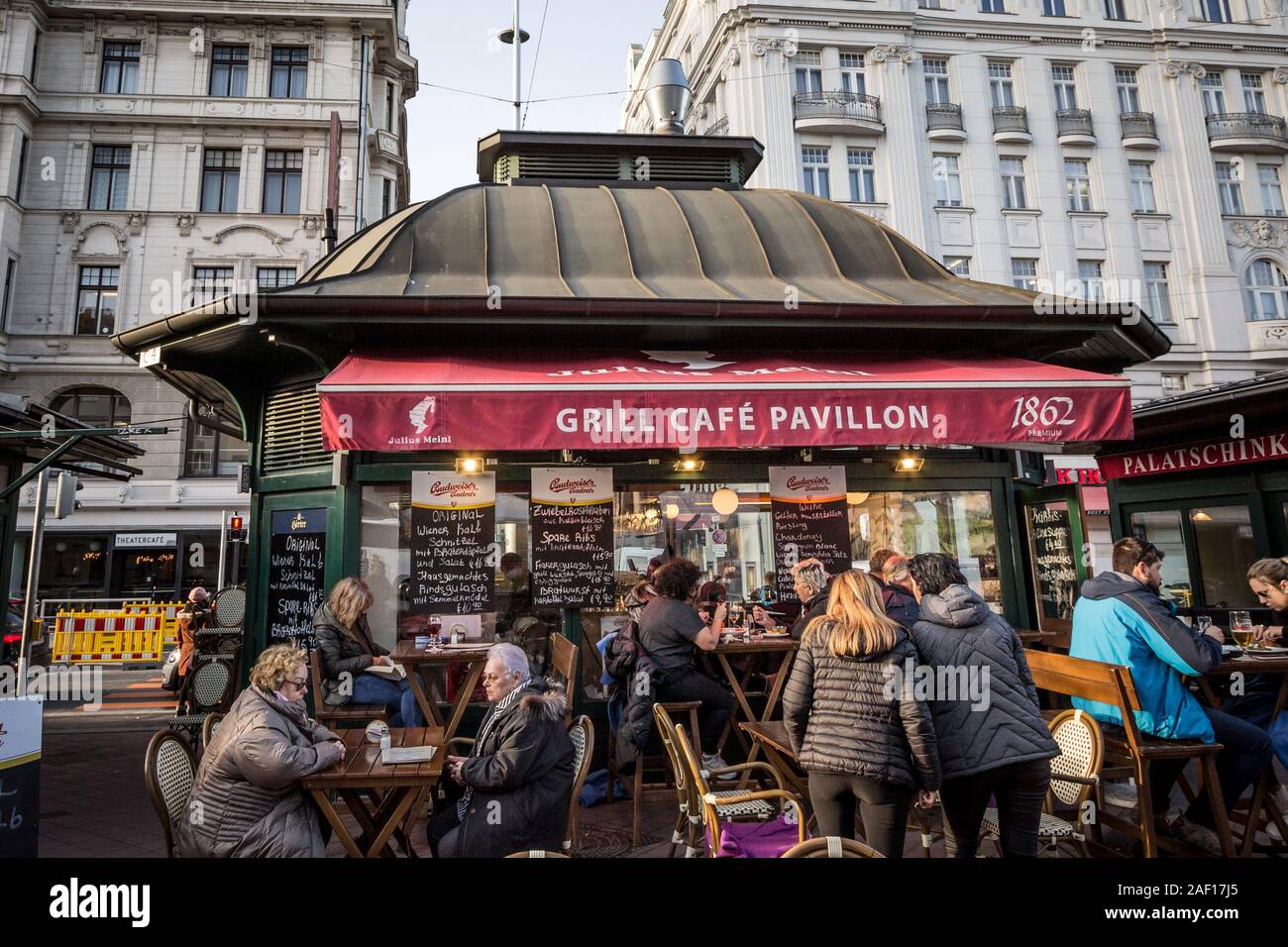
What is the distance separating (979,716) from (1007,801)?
48cm

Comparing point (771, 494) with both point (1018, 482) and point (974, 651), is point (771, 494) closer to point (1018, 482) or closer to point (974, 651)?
point (1018, 482)

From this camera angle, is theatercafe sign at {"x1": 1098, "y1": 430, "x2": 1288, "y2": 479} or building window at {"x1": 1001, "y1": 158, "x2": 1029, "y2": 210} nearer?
theatercafe sign at {"x1": 1098, "y1": 430, "x2": 1288, "y2": 479}

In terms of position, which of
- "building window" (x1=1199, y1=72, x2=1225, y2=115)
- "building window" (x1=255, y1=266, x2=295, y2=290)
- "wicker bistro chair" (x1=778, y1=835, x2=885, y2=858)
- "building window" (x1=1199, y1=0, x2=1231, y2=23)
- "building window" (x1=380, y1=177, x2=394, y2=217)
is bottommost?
"wicker bistro chair" (x1=778, y1=835, x2=885, y2=858)

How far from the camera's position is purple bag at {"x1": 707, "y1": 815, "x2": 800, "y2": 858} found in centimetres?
316

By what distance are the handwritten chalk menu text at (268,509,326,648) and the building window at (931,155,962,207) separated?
2297 cm

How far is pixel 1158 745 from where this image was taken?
3781 mm

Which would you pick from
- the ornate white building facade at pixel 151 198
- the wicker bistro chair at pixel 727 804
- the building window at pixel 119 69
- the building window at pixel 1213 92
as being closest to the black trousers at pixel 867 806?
the wicker bistro chair at pixel 727 804

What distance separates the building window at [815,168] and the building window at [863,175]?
812mm

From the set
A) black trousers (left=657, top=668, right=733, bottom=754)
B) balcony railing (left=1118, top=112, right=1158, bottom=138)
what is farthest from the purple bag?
balcony railing (left=1118, top=112, right=1158, bottom=138)

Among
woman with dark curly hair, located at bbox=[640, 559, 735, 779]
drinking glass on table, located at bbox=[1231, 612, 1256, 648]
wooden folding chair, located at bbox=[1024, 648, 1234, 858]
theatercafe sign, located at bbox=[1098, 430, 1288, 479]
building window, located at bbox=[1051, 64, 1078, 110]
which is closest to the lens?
wooden folding chair, located at bbox=[1024, 648, 1234, 858]

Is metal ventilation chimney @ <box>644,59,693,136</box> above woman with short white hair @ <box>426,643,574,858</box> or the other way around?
above

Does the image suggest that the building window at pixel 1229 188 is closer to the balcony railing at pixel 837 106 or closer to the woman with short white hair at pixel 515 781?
the balcony railing at pixel 837 106

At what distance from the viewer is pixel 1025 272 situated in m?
23.2

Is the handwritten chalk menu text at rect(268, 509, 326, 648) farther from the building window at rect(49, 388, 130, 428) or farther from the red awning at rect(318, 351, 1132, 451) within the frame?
the building window at rect(49, 388, 130, 428)
